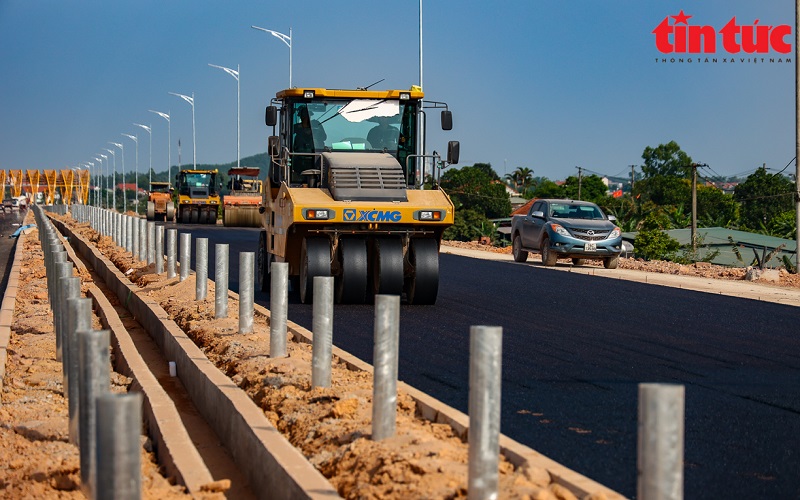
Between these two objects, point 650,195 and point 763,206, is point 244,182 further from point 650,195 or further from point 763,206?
point 650,195

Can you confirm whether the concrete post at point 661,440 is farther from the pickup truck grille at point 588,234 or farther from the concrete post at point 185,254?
the pickup truck grille at point 588,234

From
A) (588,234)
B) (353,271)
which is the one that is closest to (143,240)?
(353,271)

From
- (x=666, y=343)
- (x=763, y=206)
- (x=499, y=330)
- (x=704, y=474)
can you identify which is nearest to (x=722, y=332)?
(x=666, y=343)

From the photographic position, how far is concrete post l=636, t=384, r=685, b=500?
4.09 meters

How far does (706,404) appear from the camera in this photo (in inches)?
355

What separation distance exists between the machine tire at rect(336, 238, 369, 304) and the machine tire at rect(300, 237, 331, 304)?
23cm

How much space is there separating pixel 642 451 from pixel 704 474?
275 centimetres

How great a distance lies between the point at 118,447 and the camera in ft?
14.7

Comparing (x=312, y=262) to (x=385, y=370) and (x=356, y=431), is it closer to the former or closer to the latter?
(x=356, y=431)

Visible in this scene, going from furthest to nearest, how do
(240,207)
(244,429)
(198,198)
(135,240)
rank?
(198,198), (240,207), (135,240), (244,429)

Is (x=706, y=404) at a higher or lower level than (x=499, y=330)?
lower

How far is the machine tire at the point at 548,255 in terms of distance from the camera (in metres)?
27.9

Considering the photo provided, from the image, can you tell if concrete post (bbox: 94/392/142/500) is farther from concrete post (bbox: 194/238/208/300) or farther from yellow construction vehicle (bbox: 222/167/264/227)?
yellow construction vehicle (bbox: 222/167/264/227)

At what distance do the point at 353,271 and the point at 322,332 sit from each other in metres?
8.04
